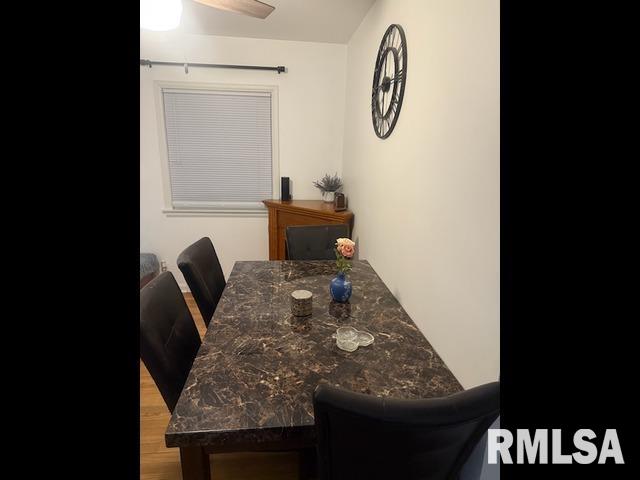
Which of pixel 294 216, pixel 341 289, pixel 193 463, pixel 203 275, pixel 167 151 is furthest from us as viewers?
pixel 167 151

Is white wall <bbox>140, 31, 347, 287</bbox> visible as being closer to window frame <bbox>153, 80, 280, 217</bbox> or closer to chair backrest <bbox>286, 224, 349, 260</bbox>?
window frame <bbox>153, 80, 280, 217</bbox>

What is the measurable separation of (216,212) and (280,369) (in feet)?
8.27

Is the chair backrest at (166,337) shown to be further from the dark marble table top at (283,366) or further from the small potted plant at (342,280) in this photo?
the small potted plant at (342,280)

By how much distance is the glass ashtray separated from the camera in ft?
3.79

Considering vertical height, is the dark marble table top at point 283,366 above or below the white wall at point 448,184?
below

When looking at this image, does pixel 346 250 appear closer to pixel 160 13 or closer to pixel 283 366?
pixel 283 366

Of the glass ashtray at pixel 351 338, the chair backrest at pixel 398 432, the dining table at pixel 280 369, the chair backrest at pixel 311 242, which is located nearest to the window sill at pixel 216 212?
the chair backrest at pixel 311 242

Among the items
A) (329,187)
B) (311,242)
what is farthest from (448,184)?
(329,187)

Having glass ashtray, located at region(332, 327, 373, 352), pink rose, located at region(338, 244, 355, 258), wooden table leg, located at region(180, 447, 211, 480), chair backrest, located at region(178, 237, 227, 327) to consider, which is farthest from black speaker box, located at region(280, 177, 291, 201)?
wooden table leg, located at region(180, 447, 211, 480)

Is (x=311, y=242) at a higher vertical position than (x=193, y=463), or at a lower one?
higher

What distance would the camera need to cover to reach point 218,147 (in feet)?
10.3

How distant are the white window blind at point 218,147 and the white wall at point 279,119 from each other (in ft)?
0.44

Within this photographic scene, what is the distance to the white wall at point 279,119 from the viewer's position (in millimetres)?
2914
